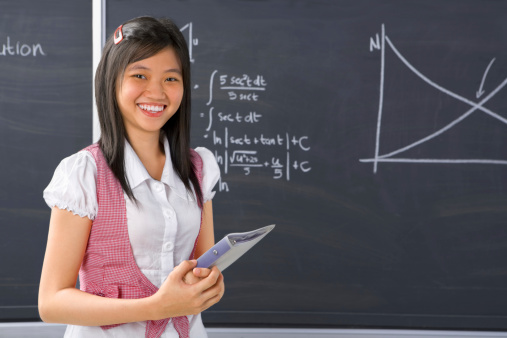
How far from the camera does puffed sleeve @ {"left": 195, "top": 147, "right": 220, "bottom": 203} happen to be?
3.92ft

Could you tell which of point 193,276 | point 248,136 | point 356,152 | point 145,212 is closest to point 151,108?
point 145,212

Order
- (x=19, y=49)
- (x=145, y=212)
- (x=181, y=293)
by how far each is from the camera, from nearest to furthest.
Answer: (x=181, y=293)
(x=145, y=212)
(x=19, y=49)

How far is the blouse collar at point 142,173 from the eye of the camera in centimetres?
105

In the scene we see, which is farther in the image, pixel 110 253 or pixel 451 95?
pixel 451 95

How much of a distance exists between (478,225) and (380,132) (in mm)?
560

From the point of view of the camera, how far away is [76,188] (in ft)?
3.14

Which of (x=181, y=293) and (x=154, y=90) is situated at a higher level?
(x=154, y=90)

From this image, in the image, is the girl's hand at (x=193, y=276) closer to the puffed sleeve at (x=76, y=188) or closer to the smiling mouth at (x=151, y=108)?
the puffed sleeve at (x=76, y=188)

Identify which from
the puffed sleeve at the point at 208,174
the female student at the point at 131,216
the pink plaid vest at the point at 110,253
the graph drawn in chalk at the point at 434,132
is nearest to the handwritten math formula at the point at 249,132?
the graph drawn in chalk at the point at 434,132

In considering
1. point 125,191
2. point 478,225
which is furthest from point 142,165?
point 478,225

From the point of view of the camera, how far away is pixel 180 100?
1112 millimetres

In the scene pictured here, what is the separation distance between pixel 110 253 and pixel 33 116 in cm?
140

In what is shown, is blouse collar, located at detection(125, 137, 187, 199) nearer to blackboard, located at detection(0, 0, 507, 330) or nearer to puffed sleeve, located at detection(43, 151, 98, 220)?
puffed sleeve, located at detection(43, 151, 98, 220)

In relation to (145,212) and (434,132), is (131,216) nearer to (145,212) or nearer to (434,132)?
(145,212)
